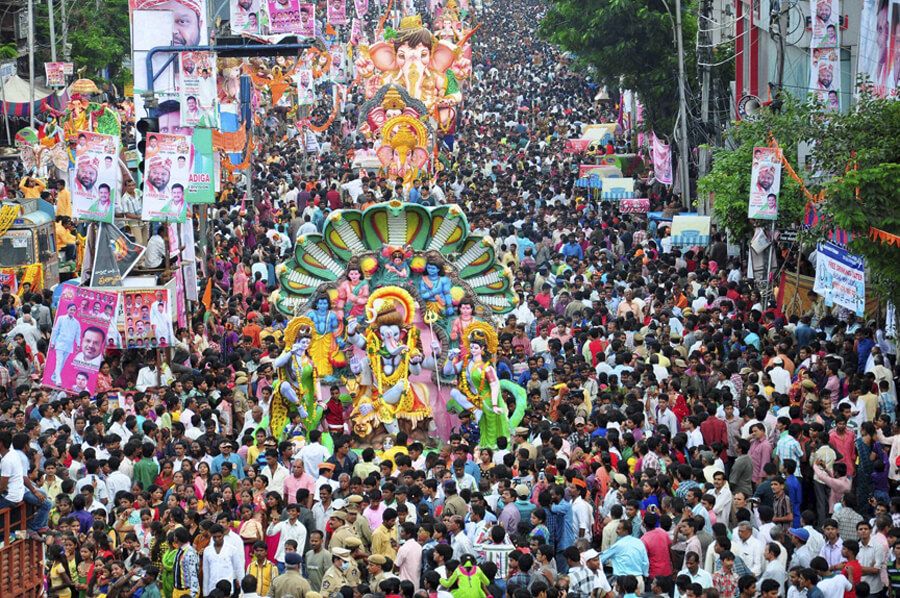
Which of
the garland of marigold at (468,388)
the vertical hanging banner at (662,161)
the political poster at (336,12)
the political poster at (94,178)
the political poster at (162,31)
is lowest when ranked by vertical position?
the garland of marigold at (468,388)

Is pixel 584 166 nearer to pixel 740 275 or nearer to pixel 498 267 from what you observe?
pixel 740 275

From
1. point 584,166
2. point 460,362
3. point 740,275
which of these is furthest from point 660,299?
point 584,166

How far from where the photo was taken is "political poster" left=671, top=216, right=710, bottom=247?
27.6 metres

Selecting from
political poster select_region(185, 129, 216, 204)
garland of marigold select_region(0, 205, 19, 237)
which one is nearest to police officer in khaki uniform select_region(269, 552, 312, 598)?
political poster select_region(185, 129, 216, 204)

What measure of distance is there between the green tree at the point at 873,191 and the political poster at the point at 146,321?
7.56m

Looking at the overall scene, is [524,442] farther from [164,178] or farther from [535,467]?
[164,178]

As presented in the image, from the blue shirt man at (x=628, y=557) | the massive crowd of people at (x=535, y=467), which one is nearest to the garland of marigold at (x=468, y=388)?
the massive crowd of people at (x=535, y=467)

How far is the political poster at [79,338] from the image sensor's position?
1933 cm

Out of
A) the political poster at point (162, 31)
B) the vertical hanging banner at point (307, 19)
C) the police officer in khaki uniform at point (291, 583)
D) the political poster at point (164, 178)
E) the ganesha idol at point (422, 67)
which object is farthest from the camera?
the ganesha idol at point (422, 67)

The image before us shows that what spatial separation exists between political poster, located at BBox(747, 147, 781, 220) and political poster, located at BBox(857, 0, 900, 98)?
1.47 m

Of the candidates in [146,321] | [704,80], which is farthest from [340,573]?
[704,80]

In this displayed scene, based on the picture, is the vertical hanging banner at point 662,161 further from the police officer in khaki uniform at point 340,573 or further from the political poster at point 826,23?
the police officer in khaki uniform at point 340,573

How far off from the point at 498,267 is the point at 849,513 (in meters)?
6.26

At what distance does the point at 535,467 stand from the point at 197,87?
12.3 m
